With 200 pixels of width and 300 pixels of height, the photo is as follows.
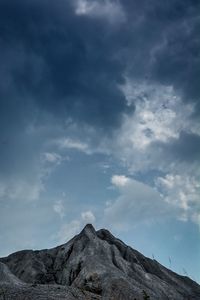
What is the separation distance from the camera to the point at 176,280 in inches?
3142

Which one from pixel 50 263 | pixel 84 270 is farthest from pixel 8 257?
pixel 84 270

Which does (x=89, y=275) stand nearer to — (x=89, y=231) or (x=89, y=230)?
(x=89, y=231)

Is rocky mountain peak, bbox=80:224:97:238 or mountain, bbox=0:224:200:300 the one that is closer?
Result: mountain, bbox=0:224:200:300

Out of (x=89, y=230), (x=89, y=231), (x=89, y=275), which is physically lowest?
(x=89, y=275)

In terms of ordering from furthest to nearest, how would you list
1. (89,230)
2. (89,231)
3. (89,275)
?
(89,230), (89,231), (89,275)

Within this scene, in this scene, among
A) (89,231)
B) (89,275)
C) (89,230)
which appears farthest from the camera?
(89,230)

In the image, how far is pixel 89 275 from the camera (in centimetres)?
5753

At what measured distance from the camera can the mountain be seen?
140 feet

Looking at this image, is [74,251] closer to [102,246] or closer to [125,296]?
[102,246]

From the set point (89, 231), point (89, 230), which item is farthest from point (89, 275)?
point (89, 230)

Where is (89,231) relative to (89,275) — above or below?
above

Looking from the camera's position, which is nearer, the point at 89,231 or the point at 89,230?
the point at 89,231

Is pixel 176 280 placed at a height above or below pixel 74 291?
above

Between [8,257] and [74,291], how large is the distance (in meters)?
50.4
